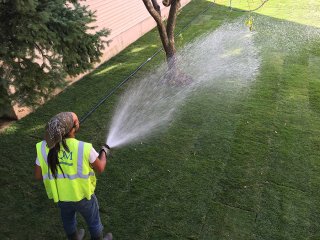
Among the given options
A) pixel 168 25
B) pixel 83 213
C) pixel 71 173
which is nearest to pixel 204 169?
pixel 83 213

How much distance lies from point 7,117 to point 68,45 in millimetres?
2991

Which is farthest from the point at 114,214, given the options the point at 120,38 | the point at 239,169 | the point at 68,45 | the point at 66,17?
the point at 120,38

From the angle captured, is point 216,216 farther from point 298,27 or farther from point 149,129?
point 298,27

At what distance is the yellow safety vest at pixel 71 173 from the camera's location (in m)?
3.24

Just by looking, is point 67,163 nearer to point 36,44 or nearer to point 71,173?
point 71,173

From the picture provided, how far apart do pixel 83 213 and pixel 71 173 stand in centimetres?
57

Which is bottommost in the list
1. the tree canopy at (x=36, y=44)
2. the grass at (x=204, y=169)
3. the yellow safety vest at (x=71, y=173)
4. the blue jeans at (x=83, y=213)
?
the grass at (x=204, y=169)

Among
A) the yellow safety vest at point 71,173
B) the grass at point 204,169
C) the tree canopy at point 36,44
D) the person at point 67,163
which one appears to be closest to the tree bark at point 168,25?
the grass at point 204,169

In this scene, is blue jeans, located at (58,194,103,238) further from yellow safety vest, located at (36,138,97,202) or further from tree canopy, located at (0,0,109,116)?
tree canopy, located at (0,0,109,116)

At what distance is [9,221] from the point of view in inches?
182

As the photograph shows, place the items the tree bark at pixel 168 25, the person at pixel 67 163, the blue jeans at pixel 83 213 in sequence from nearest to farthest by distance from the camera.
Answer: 1. the person at pixel 67 163
2. the blue jeans at pixel 83 213
3. the tree bark at pixel 168 25

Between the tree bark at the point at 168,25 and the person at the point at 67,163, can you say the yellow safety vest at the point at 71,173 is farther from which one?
the tree bark at the point at 168,25

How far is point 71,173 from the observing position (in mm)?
3291

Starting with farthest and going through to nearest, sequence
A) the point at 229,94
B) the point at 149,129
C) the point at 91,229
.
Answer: the point at 229,94, the point at 149,129, the point at 91,229
